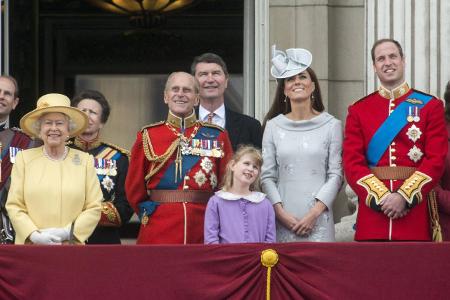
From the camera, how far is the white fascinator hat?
30.9 ft

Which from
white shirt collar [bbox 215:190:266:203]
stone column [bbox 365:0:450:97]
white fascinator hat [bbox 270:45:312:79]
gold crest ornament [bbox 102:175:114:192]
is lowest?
white shirt collar [bbox 215:190:266:203]

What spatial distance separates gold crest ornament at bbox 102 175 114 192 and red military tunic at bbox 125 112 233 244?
0.33 meters

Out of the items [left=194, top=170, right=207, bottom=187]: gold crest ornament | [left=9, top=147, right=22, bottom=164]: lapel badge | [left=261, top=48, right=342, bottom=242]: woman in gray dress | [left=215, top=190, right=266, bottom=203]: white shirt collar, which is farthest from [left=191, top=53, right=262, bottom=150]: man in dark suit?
[left=9, top=147, right=22, bottom=164]: lapel badge

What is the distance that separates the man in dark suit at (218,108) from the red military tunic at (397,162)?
2.86 feet

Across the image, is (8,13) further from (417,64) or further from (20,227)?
(20,227)

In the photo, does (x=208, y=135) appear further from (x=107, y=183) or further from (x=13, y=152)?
(x=13, y=152)

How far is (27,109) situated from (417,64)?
487 cm

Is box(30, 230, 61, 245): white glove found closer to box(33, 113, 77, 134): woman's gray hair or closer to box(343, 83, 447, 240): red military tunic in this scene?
box(33, 113, 77, 134): woman's gray hair

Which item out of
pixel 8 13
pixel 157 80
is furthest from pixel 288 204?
pixel 157 80

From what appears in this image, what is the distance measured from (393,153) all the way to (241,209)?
955 mm

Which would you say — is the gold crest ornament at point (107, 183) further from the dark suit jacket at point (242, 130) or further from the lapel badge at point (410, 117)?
the lapel badge at point (410, 117)

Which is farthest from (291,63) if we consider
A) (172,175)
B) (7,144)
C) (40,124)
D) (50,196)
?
(7,144)

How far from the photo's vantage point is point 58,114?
29.7 feet

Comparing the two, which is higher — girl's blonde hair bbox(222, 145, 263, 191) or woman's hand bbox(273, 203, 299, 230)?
girl's blonde hair bbox(222, 145, 263, 191)
